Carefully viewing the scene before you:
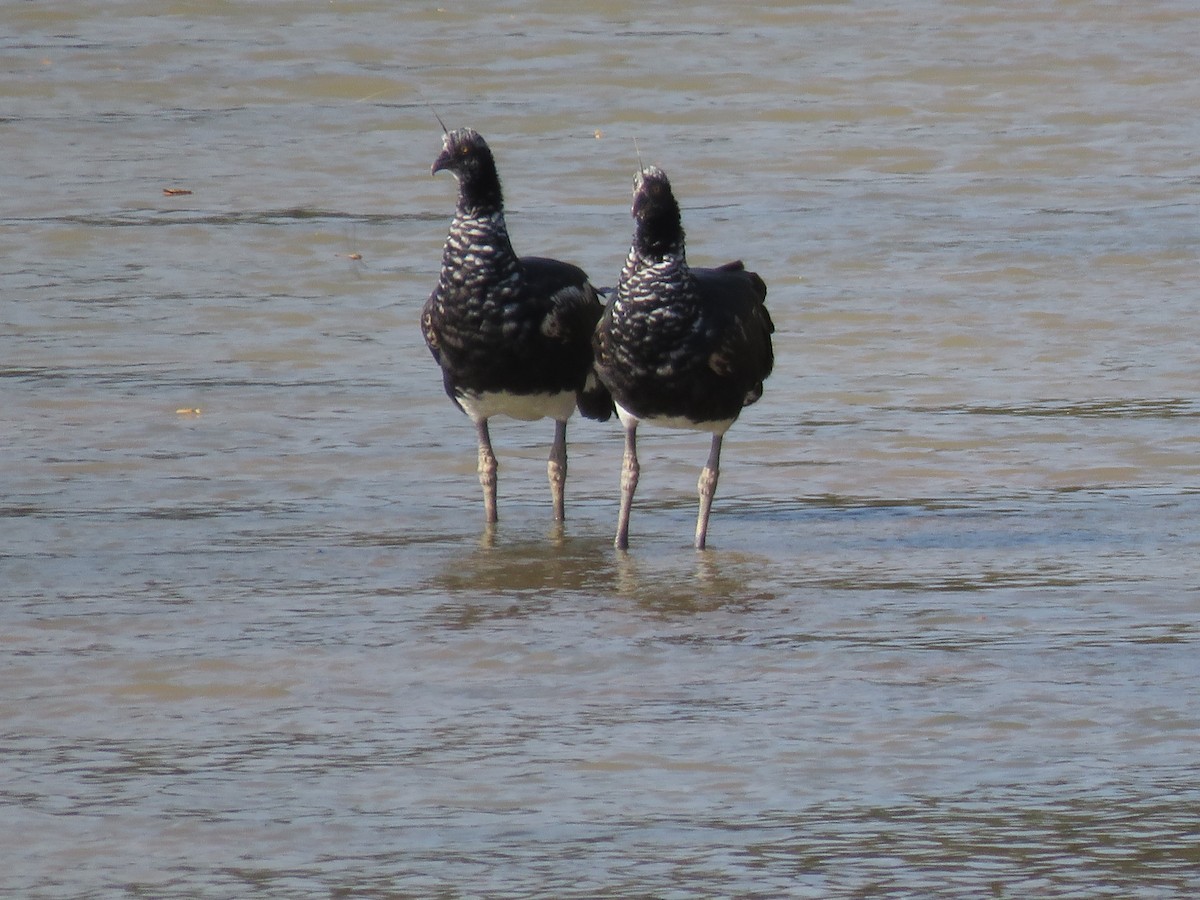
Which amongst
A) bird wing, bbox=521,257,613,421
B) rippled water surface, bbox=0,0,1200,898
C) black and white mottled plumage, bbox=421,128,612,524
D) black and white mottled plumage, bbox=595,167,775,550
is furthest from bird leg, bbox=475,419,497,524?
black and white mottled plumage, bbox=595,167,775,550

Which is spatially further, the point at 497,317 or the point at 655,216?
the point at 497,317

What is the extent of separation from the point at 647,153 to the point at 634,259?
26.2 ft

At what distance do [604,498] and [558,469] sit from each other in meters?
0.54

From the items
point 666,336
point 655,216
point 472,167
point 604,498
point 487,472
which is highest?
point 472,167

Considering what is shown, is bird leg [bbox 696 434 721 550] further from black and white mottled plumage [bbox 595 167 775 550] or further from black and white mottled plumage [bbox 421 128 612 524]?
black and white mottled plumage [bbox 421 128 612 524]

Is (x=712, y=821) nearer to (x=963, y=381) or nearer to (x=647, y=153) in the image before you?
(x=963, y=381)

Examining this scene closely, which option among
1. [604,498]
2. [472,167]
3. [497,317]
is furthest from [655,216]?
[604,498]

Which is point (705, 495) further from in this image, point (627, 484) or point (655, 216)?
point (655, 216)

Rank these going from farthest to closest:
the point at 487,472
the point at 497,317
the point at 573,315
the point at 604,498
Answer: the point at 604,498 → the point at 487,472 → the point at 573,315 → the point at 497,317

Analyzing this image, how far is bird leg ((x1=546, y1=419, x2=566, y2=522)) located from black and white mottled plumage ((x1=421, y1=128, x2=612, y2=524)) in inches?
0.5

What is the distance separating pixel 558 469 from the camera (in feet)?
29.9

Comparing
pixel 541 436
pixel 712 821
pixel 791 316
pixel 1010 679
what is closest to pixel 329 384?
pixel 541 436

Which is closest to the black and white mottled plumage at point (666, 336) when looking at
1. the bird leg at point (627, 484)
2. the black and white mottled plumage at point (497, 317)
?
the bird leg at point (627, 484)

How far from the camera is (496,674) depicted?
23.2 feet
